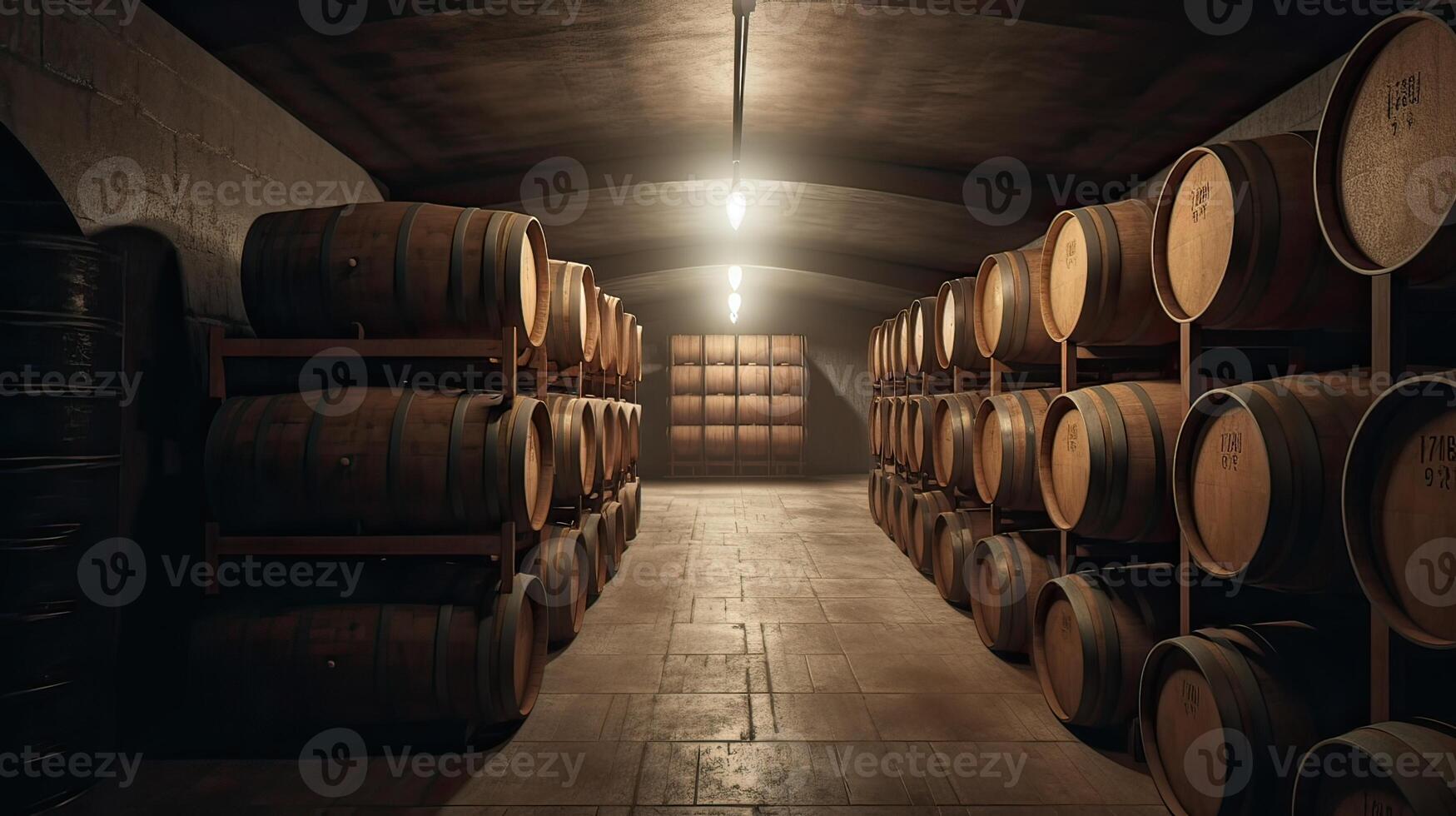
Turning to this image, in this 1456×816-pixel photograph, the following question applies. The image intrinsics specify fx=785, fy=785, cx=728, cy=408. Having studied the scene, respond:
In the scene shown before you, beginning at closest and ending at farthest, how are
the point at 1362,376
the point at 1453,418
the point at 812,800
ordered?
the point at 1453,418 → the point at 1362,376 → the point at 812,800

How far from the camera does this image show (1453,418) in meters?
1.73

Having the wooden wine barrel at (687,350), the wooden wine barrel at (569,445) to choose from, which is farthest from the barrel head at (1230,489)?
the wooden wine barrel at (687,350)

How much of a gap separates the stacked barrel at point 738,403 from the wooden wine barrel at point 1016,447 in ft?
33.8

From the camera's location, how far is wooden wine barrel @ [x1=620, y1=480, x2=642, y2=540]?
793 centimetres

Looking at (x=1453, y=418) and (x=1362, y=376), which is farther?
(x=1362, y=376)

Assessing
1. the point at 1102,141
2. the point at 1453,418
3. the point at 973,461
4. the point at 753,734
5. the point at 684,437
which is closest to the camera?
the point at 1453,418

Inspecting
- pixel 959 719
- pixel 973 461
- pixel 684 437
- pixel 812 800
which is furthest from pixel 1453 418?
pixel 684 437

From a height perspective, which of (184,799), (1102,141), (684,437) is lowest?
(184,799)

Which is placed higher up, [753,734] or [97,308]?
[97,308]

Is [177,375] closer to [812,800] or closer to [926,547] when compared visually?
[812,800]

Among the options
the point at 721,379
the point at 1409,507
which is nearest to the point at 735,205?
the point at 1409,507

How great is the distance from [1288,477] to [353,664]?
3496 mm

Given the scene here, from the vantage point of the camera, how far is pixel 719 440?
15.2m

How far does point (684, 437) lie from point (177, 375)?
11.5 m
